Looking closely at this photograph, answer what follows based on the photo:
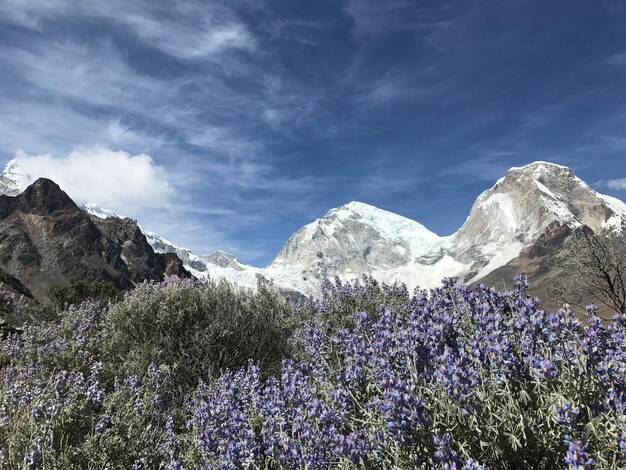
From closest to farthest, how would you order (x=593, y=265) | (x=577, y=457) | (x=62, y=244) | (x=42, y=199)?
(x=577, y=457)
(x=593, y=265)
(x=62, y=244)
(x=42, y=199)

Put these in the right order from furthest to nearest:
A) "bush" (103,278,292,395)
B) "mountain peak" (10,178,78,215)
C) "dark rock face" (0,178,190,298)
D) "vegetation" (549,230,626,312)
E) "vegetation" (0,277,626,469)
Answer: "mountain peak" (10,178,78,215) < "dark rock face" (0,178,190,298) < "vegetation" (549,230,626,312) < "bush" (103,278,292,395) < "vegetation" (0,277,626,469)

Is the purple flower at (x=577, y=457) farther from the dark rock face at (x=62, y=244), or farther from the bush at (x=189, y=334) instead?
the dark rock face at (x=62, y=244)

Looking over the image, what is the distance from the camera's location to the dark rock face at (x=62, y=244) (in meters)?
131

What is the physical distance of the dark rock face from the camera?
130875mm

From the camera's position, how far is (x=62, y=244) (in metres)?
143

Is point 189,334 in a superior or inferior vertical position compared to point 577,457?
superior

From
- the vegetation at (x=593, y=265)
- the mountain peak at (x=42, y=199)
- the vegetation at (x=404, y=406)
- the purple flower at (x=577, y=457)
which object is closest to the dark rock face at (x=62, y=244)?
the mountain peak at (x=42, y=199)

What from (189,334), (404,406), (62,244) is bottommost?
(404,406)

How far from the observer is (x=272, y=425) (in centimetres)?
338

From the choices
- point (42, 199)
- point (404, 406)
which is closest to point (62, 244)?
point (42, 199)

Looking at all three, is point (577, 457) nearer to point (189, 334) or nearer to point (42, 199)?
point (189, 334)

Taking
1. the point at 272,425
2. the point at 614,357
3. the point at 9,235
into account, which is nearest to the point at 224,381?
the point at 272,425

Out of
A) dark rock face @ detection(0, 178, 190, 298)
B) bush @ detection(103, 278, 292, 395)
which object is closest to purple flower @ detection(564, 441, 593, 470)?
bush @ detection(103, 278, 292, 395)

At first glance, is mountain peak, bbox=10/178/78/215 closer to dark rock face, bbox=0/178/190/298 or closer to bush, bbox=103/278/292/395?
dark rock face, bbox=0/178/190/298
